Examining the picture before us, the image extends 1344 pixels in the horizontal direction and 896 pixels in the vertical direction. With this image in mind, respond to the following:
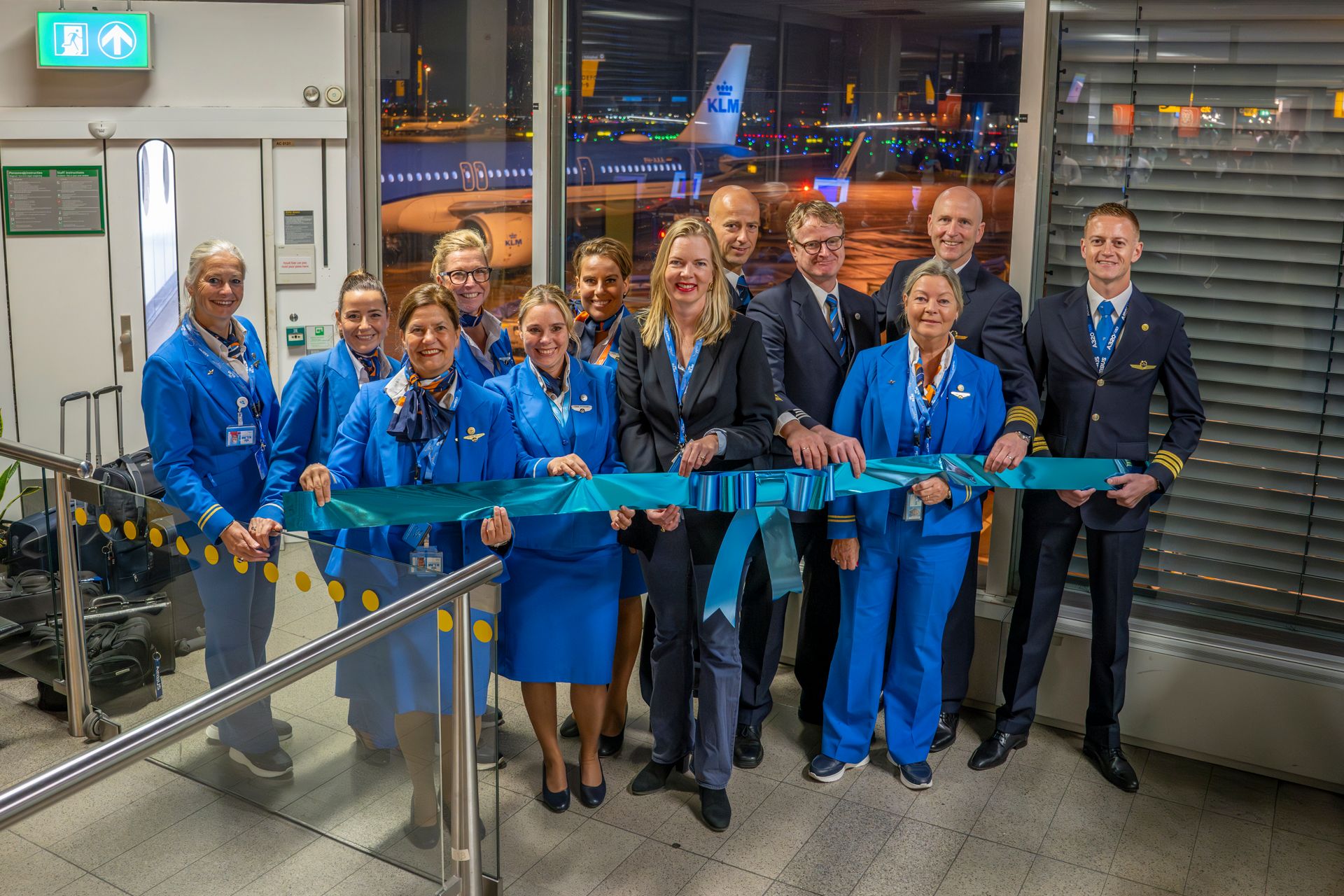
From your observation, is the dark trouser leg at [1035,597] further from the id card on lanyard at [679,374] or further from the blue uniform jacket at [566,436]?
the blue uniform jacket at [566,436]

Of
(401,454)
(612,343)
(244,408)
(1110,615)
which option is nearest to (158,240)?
(244,408)

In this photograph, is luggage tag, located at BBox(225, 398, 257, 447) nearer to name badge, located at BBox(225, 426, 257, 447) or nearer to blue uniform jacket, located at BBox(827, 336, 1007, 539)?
name badge, located at BBox(225, 426, 257, 447)

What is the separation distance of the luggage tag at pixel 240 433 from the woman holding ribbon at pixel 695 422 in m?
1.17

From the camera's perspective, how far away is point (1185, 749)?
166 inches

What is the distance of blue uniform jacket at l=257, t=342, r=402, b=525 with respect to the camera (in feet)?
11.9

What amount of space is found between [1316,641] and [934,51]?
260 cm

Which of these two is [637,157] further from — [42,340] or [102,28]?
[42,340]

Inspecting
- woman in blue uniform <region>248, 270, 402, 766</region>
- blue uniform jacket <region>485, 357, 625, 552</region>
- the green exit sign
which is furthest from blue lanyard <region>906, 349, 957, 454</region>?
the green exit sign

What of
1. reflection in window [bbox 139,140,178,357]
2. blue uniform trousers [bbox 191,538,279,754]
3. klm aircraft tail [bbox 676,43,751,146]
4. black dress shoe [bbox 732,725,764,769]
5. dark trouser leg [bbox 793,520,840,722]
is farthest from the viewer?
reflection in window [bbox 139,140,178,357]

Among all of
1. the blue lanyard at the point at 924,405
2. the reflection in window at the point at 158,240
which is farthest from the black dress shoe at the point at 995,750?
the reflection in window at the point at 158,240

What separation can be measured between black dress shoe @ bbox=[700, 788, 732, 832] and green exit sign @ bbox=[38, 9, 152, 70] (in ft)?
14.0

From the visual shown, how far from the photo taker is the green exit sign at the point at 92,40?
5.38 metres

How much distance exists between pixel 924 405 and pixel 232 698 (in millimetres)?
2425

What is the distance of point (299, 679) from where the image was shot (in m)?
2.51
